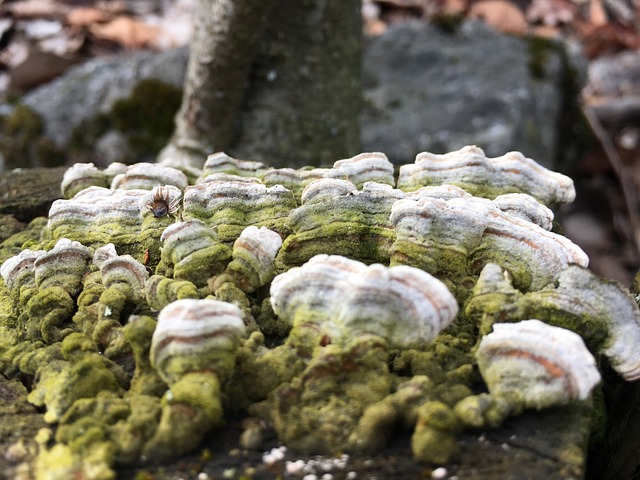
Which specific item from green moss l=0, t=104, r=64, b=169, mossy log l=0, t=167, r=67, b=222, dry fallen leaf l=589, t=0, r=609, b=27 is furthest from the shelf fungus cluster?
dry fallen leaf l=589, t=0, r=609, b=27

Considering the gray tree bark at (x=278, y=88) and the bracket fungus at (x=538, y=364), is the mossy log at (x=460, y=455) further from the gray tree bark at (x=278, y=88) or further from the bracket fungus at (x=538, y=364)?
the gray tree bark at (x=278, y=88)

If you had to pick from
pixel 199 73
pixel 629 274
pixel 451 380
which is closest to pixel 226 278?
pixel 451 380

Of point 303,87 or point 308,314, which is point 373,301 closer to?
point 308,314

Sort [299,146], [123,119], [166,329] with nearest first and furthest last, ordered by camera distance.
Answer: [166,329] < [299,146] < [123,119]

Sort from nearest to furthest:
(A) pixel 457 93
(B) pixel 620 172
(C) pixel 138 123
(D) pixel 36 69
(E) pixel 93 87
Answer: (C) pixel 138 123
(E) pixel 93 87
(A) pixel 457 93
(D) pixel 36 69
(B) pixel 620 172

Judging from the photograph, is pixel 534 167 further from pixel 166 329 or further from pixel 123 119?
pixel 123 119

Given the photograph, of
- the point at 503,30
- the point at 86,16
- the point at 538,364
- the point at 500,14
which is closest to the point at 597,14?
the point at 500,14
